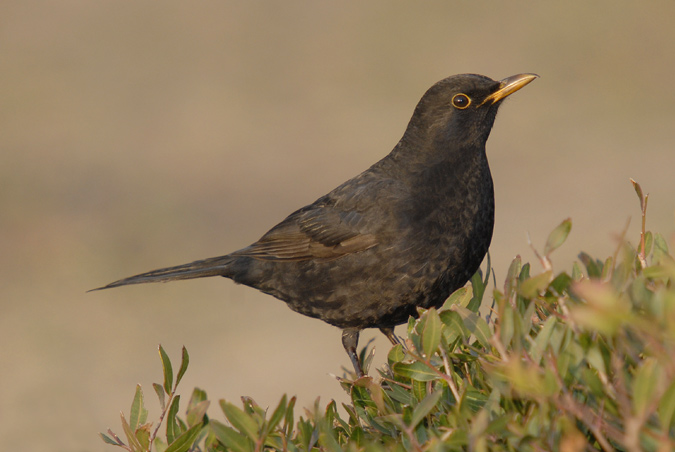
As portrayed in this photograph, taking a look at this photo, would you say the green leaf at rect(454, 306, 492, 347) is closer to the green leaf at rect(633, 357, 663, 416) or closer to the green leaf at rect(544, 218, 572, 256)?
the green leaf at rect(544, 218, 572, 256)

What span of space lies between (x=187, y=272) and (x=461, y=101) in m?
2.25

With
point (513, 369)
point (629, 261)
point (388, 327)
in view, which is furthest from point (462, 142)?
point (513, 369)

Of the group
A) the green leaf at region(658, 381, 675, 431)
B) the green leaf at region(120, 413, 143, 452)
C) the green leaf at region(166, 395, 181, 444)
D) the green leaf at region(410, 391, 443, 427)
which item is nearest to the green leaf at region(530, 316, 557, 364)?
the green leaf at region(410, 391, 443, 427)

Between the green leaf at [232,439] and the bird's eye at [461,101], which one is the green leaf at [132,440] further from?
the bird's eye at [461,101]

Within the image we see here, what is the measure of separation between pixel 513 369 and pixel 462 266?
101 inches

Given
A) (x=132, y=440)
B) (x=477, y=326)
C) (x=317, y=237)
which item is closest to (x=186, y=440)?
(x=132, y=440)

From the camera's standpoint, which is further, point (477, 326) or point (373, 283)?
point (373, 283)

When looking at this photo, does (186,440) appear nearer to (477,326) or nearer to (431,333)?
(431,333)

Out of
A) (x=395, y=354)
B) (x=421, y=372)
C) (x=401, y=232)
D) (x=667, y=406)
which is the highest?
(x=401, y=232)

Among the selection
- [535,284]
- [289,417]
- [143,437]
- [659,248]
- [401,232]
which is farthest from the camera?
[401,232]

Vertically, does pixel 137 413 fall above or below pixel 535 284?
above

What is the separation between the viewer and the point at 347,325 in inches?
174

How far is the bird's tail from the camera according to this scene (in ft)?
16.4

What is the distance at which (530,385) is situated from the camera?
139 cm
